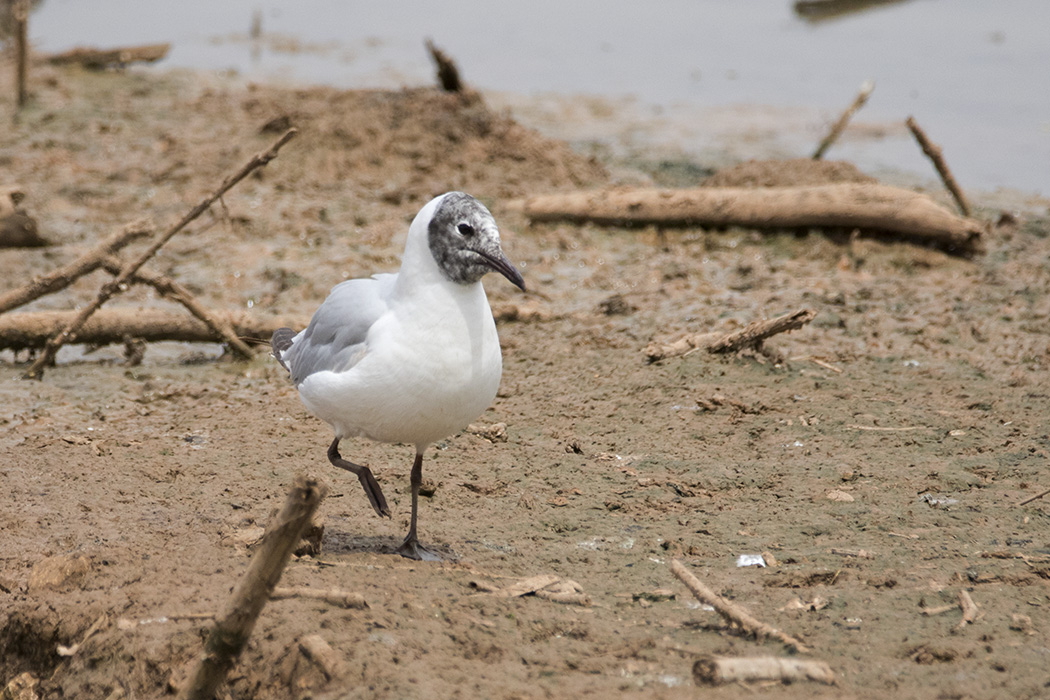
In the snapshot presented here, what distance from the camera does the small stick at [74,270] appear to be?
7016 millimetres

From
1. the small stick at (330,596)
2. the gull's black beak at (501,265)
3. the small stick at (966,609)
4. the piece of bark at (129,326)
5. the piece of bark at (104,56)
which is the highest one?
the gull's black beak at (501,265)

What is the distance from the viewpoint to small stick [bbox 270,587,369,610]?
3992 millimetres

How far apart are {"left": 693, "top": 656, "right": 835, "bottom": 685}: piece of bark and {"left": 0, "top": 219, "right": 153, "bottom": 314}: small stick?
504 cm

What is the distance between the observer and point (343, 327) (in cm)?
451

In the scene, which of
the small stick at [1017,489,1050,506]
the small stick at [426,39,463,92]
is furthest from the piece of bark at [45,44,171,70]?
the small stick at [1017,489,1050,506]

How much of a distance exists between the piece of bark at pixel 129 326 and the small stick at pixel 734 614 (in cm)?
427

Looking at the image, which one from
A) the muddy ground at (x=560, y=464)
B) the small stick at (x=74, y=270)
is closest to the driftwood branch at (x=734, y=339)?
the muddy ground at (x=560, y=464)

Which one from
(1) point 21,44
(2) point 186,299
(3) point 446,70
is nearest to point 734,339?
(2) point 186,299

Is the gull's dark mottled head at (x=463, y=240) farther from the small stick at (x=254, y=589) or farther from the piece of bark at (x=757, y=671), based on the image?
the piece of bark at (x=757, y=671)

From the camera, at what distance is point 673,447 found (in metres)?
6.11

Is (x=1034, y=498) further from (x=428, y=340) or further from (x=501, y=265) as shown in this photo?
(x=428, y=340)

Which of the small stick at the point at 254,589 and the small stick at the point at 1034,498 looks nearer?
the small stick at the point at 254,589

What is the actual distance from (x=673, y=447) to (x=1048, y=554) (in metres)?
2.10

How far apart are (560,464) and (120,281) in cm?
320
